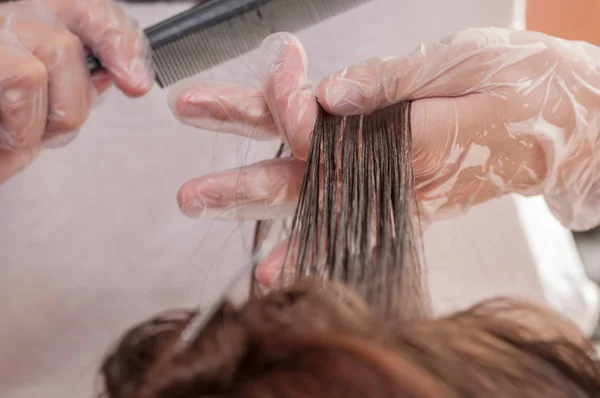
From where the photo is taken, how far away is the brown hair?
1.15ft

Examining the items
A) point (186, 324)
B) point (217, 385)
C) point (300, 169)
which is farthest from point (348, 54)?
point (217, 385)

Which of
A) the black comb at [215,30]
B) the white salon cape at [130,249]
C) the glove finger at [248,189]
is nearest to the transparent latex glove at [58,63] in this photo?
the black comb at [215,30]

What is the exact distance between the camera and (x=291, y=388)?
1.15ft

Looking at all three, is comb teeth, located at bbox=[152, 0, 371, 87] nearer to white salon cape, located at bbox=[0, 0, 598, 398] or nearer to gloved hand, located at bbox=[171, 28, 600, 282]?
gloved hand, located at bbox=[171, 28, 600, 282]

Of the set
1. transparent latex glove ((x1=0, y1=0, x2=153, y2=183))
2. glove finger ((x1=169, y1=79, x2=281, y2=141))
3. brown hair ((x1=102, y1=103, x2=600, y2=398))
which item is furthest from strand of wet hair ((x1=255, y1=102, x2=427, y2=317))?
transparent latex glove ((x1=0, y1=0, x2=153, y2=183))

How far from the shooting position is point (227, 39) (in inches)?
31.7

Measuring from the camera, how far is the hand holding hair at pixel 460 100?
0.73 metres

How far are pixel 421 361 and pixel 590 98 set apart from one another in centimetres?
60

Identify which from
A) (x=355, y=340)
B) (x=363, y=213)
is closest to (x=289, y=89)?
(x=363, y=213)

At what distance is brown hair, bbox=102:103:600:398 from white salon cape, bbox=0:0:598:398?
1.60 feet

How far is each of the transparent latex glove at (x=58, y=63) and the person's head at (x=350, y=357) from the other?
1.55 feet

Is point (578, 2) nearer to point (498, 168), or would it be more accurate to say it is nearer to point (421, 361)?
point (498, 168)

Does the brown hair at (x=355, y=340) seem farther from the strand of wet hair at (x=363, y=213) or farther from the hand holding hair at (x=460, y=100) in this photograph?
the hand holding hair at (x=460, y=100)

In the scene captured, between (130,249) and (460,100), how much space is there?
2.62 feet
